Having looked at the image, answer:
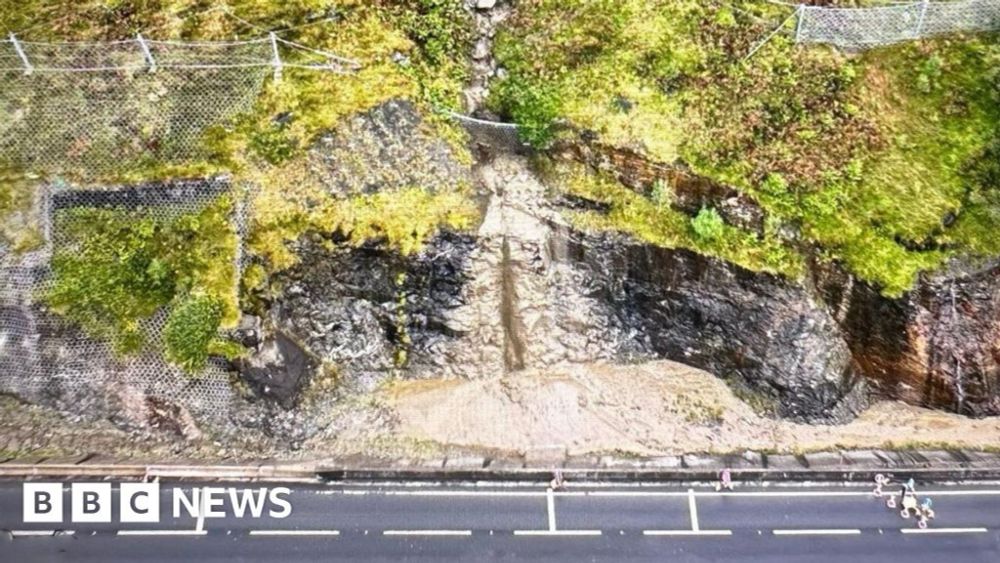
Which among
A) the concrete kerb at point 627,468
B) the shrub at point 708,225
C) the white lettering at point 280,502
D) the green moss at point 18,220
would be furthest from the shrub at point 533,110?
the green moss at point 18,220

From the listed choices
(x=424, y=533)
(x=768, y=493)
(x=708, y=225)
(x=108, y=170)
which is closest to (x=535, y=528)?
(x=424, y=533)

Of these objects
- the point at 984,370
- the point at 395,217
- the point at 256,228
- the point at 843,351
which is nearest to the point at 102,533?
the point at 256,228

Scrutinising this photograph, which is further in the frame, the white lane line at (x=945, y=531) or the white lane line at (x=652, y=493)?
the white lane line at (x=652, y=493)

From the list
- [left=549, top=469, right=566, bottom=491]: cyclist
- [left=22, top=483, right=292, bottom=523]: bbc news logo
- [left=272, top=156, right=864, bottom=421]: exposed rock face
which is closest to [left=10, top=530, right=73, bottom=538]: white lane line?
[left=22, top=483, right=292, bottom=523]: bbc news logo

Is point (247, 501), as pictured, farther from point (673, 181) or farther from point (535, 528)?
point (673, 181)

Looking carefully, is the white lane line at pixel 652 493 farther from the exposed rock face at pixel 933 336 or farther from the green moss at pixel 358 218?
the green moss at pixel 358 218

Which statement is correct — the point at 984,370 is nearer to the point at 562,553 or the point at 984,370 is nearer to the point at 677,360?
the point at 677,360

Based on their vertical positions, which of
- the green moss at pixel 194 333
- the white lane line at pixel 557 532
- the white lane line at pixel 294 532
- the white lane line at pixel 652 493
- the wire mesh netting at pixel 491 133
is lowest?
the white lane line at pixel 294 532
